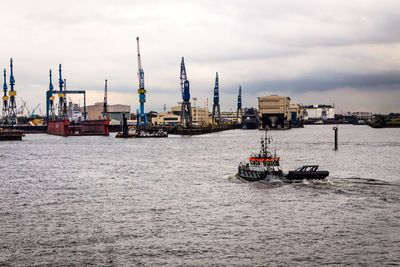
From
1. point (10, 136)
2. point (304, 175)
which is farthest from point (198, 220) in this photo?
point (10, 136)

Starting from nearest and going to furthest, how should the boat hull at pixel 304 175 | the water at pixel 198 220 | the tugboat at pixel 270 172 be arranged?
the water at pixel 198 220 < the boat hull at pixel 304 175 < the tugboat at pixel 270 172

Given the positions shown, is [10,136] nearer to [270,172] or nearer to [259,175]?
[259,175]

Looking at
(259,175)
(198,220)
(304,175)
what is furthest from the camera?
(259,175)

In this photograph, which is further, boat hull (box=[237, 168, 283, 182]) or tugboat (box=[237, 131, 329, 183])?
boat hull (box=[237, 168, 283, 182])

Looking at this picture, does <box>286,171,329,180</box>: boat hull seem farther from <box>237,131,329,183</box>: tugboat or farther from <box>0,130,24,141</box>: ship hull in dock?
<box>0,130,24,141</box>: ship hull in dock

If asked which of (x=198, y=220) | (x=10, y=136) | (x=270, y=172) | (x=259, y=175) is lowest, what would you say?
(x=198, y=220)

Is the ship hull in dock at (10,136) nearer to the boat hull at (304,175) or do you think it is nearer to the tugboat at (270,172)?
the tugboat at (270,172)

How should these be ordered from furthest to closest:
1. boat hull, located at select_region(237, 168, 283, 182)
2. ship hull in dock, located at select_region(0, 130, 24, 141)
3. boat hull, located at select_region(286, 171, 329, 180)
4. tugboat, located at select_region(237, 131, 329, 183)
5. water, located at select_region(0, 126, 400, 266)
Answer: ship hull in dock, located at select_region(0, 130, 24, 141) → boat hull, located at select_region(237, 168, 283, 182) → tugboat, located at select_region(237, 131, 329, 183) → boat hull, located at select_region(286, 171, 329, 180) → water, located at select_region(0, 126, 400, 266)

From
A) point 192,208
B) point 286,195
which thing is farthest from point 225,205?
point 286,195

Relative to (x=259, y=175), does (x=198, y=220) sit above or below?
below

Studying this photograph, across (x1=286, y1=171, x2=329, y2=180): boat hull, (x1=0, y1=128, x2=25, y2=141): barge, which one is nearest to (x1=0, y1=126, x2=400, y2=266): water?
(x1=286, y1=171, x2=329, y2=180): boat hull

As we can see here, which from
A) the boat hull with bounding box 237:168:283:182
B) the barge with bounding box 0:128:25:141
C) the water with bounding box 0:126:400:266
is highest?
the barge with bounding box 0:128:25:141

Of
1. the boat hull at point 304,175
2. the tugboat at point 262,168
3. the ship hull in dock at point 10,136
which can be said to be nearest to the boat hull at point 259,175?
the tugboat at point 262,168

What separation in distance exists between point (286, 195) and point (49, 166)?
175ft
